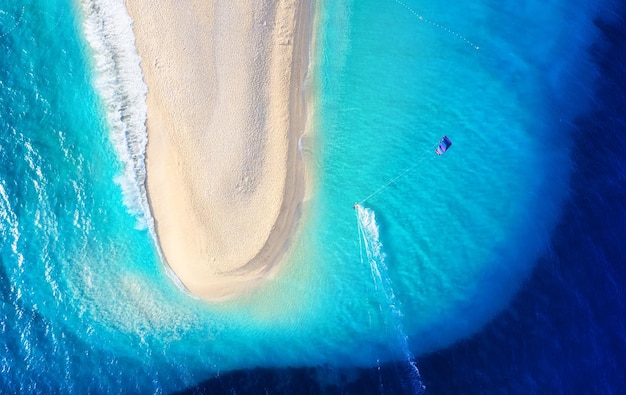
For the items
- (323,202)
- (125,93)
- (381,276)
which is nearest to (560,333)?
(381,276)

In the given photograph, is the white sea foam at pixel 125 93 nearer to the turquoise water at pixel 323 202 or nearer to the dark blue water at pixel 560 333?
the turquoise water at pixel 323 202

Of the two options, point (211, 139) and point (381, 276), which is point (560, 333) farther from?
point (211, 139)

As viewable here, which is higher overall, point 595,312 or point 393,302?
point 595,312

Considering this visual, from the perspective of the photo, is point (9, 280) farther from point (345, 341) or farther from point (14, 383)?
point (345, 341)

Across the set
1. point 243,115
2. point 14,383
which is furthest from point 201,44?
point 14,383

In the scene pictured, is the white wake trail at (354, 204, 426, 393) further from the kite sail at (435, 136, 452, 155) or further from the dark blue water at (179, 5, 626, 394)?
the kite sail at (435, 136, 452, 155)

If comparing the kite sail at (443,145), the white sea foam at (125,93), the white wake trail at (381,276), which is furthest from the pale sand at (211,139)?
the kite sail at (443,145)

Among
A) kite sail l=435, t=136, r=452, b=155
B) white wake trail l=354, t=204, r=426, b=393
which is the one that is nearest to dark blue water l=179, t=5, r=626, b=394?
white wake trail l=354, t=204, r=426, b=393
